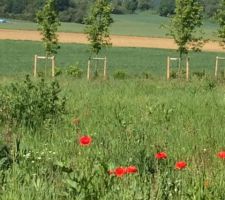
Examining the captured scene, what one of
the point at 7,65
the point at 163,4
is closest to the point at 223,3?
the point at 7,65

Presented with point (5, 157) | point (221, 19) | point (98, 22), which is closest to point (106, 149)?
point (5, 157)

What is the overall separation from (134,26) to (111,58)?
2116 inches

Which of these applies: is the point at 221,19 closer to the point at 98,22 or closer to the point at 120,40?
the point at 98,22

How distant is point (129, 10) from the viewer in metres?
151

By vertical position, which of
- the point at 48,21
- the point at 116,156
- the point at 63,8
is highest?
the point at 116,156

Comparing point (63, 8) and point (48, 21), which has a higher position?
point (48, 21)

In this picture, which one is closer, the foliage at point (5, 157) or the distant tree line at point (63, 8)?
the foliage at point (5, 157)

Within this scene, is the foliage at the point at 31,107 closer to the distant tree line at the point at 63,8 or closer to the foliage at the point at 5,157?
the foliage at the point at 5,157

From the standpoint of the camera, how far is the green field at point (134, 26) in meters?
99.8

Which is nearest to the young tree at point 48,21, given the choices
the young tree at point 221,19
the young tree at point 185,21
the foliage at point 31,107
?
the young tree at point 185,21

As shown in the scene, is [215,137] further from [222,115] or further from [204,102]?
[204,102]

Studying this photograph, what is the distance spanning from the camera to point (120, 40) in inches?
3329

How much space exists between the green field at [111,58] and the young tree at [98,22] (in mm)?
10956

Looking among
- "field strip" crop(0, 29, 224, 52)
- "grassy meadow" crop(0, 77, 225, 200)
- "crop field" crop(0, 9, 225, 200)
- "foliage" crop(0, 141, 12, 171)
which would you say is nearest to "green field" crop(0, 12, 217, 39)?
"field strip" crop(0, 29, 224, 52)
